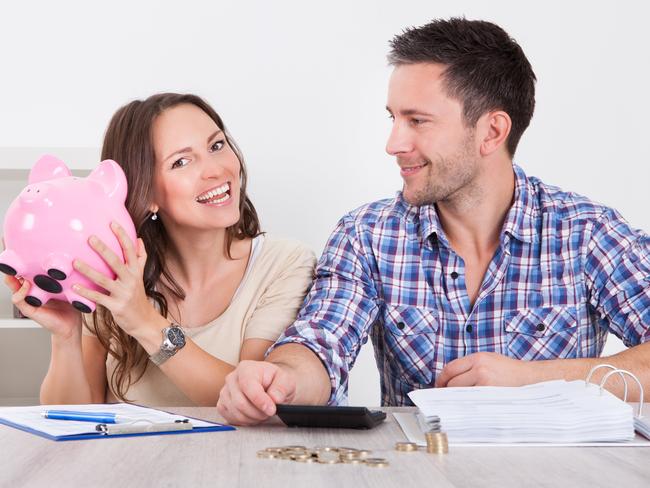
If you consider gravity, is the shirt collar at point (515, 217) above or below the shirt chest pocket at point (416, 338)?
above

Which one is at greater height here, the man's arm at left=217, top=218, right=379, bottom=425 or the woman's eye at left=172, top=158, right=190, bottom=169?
the woman's eye at left=172, top=158, right=190, bottom=169

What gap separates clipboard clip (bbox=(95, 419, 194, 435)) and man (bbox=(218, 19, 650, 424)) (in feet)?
1.86

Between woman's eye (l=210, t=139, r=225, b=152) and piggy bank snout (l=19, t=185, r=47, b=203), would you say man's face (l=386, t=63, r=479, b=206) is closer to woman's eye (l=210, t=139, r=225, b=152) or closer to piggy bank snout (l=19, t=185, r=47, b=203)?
woman's eye (l=210, t=139, r=225, b=152)

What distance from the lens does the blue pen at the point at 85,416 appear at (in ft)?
4.19

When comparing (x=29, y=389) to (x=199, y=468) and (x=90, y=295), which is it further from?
(x=199, y=468)

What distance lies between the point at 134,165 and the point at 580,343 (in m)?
1.10

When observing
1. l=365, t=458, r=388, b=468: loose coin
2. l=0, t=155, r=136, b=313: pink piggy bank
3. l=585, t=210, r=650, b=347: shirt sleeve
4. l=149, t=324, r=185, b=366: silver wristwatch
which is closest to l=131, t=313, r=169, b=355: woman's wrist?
l=149, t=324, r=185, b=366: silver wristwatch

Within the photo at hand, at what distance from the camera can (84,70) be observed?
8.87 feet

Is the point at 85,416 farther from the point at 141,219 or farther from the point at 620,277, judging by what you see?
the point at 620,277

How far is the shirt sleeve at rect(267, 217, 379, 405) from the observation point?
66.6 inches

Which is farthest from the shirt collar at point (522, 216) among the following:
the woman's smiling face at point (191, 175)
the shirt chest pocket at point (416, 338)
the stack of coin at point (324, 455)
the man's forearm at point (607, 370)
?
the stack of coin at point (324, 455)

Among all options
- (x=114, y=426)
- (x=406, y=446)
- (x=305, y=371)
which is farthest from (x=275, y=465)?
(x=305, y=371)

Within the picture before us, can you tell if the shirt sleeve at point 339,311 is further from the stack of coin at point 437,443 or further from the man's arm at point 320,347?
the stack of coin at point 437,443

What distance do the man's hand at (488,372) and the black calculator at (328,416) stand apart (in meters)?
0.30
